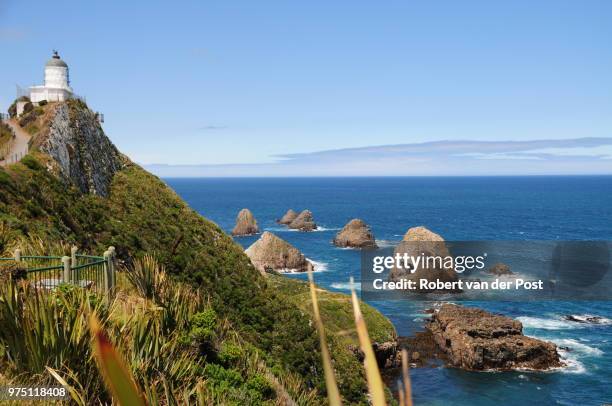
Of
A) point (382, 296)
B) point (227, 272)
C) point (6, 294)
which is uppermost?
point (6, 294)

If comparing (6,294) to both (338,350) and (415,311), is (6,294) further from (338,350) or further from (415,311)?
(415,311)

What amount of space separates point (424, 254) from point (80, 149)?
48.8 metres

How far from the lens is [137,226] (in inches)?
1506

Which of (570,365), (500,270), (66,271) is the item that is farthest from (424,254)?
(66,271)

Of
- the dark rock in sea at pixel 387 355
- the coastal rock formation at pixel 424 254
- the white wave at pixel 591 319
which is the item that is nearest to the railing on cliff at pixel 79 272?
the dark rock in sea at pixel 387 355

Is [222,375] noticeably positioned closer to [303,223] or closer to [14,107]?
[14,107]

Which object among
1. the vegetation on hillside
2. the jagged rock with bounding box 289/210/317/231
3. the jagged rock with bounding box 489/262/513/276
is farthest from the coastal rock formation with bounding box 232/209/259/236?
the vegetation on hillside

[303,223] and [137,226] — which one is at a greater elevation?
[137,226]

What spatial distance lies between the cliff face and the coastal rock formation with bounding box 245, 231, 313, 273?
33524 mm

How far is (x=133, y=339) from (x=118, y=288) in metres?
5.48

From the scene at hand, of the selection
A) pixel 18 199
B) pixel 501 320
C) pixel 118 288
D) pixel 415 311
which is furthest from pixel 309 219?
pixel 118 288

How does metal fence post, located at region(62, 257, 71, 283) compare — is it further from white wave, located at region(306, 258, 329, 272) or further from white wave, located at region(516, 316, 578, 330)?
white wave, located at region(306, 258, 329, 272)

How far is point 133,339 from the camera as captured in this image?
9086 mm

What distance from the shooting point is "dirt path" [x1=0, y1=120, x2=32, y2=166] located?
33562 millimetres
